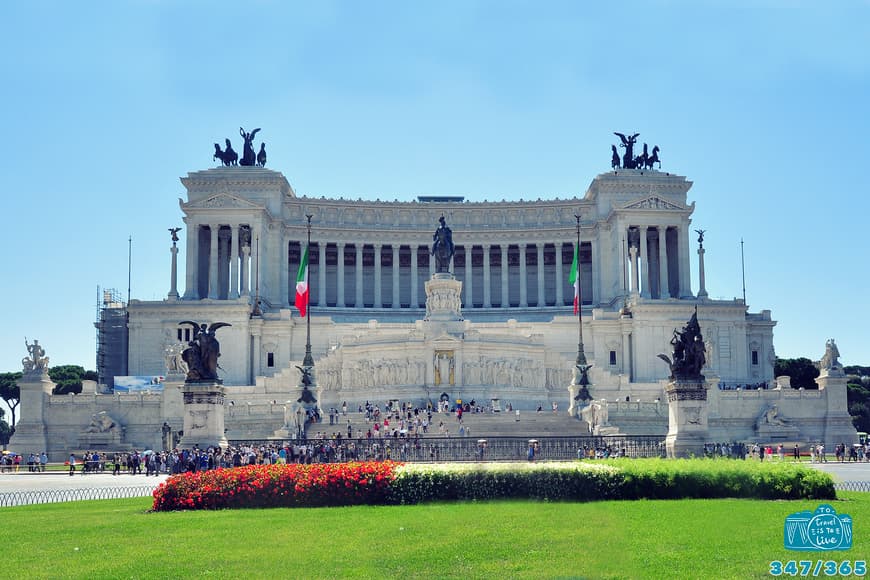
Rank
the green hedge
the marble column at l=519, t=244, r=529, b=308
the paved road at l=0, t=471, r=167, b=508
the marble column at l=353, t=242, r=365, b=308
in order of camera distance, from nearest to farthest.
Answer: the green hedge, the paved road at l=0, t=471, r=167, b=508, the marble column at l=353, t=242, r=365, b=308, the marble column at l=519, t=244, r=529, b=308

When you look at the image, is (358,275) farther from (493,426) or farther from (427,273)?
(493,426)

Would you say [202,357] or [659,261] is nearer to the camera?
[202,357]

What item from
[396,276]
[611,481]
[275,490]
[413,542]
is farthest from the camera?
[396,276]

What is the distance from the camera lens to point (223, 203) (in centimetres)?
10900

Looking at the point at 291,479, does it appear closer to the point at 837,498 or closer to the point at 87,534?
the point at 87,534

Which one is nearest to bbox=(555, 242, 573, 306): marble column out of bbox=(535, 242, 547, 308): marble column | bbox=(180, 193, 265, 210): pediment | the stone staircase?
bbox=(535, 242, 547, 308): marble column

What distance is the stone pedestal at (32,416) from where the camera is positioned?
72062mm

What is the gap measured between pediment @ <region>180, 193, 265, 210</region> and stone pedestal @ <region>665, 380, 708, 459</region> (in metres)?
71.5

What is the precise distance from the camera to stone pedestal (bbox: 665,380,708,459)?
144ft

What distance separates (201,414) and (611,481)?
835 inches

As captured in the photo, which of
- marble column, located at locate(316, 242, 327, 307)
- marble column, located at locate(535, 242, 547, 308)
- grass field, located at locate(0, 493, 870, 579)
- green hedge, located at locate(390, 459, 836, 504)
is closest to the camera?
grass field, located at locate(0, 493, 870, 579)

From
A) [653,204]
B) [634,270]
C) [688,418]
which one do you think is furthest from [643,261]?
[688,418]

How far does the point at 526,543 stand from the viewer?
18641 millimetres

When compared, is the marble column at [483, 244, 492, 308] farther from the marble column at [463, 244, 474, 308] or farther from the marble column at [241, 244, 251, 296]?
the marble column at [241, 244, 251, 296]
